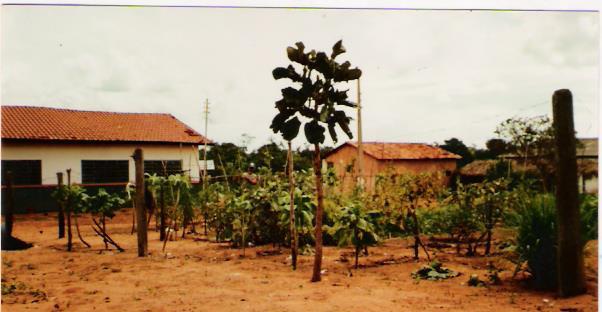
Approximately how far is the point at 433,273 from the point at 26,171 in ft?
55.6

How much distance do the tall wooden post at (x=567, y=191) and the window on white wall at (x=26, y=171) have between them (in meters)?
18.2

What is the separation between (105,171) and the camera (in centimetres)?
1959

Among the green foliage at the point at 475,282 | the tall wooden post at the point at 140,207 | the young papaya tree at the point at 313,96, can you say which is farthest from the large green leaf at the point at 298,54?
the tall wooden post at the point at 140,207

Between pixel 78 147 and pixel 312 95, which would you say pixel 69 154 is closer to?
pixel 78 147

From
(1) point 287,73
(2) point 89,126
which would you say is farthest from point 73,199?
(2) point 89,126

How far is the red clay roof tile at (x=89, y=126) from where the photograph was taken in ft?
60.4

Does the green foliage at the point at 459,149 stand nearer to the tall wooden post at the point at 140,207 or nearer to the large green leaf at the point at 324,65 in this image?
the tall wooden post at the point at 140,207

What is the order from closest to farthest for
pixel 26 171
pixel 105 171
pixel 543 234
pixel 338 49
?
pixel 543 234, pixel 338 49, pixel 26 171, pixel 105 171

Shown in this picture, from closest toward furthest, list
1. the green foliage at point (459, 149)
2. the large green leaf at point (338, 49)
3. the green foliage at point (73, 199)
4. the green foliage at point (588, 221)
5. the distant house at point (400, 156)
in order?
1. the green foliage at point (588, 221)
2. the large green leaf at point (338, 49)
3. the green foliage at point (73, 199)
4. the distant house at point (400, 156)
5. the green foliage at point (459, 149)

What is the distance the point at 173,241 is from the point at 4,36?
5.69 m

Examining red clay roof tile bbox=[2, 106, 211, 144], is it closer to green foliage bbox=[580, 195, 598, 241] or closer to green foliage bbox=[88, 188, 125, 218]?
green foliage bbox=[88, 188, 125, 218]

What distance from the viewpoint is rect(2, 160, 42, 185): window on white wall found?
17.7m

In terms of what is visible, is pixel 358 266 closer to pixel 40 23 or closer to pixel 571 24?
pixel 571 24

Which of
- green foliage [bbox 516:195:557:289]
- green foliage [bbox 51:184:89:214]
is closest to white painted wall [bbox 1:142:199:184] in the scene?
green foliage [bbox 51:184:89:214]
